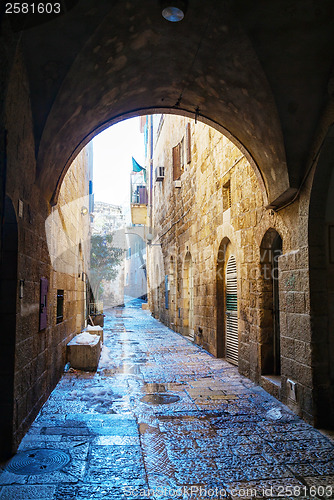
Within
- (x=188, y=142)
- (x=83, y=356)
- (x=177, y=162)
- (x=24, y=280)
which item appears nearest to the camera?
(x=24, y=280)

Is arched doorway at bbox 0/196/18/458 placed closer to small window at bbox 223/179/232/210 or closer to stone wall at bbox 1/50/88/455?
stone wall at bbox 1/50/88/455

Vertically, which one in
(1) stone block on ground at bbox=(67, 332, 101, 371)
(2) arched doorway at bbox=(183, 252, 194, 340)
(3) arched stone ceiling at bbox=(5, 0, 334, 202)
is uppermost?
(3) arched stone ceiling at bbox=(5, 0, 334, 202)

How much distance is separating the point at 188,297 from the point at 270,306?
20.7 ft

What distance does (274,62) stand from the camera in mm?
4051

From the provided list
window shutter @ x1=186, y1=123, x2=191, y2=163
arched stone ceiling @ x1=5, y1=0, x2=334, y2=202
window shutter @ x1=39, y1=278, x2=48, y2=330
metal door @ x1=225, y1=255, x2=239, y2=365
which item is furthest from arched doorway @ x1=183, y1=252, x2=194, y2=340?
window shutter @ x1=39, y1=278, x2=48, y2=330

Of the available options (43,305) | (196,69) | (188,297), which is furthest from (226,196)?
(188,297)

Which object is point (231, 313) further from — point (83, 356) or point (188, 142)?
point (188, 142)

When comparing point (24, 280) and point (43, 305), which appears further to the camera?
point (43, 305)

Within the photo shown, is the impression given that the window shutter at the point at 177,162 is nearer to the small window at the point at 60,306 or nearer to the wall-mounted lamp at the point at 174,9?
the small window at the point at 60,306

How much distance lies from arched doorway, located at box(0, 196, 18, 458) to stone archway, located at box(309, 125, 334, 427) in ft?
9.70

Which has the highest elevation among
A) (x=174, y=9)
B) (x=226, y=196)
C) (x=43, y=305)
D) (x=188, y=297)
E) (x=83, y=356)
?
(x=174, y=9)

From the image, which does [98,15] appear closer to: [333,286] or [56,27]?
[56,27]

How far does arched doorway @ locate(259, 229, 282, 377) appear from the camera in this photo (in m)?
5.45

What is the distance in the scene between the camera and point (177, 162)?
13.1 meters
